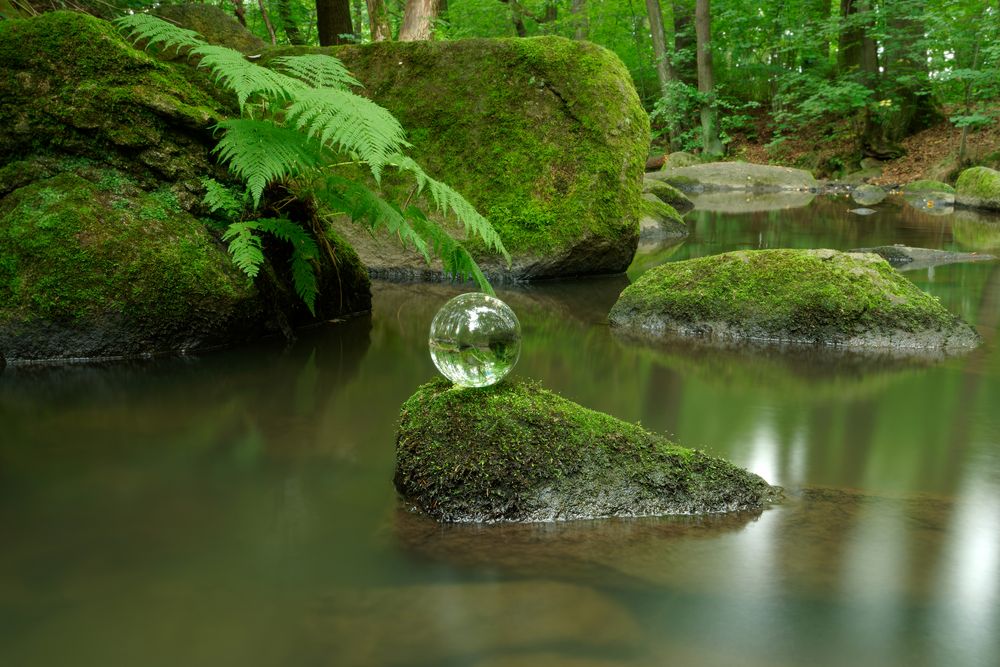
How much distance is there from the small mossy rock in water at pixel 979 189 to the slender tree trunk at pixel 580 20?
9.82 meters

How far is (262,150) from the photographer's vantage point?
4246mm

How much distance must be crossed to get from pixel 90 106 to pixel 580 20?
18.6 m

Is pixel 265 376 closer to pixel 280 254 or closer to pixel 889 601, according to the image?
pixel 280 254

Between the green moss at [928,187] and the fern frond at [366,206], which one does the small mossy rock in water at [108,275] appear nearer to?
the fern frond at [366,206]

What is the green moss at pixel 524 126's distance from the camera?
7.28 metres

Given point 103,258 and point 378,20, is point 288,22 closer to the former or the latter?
point 378,20

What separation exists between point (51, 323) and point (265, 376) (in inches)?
51.4

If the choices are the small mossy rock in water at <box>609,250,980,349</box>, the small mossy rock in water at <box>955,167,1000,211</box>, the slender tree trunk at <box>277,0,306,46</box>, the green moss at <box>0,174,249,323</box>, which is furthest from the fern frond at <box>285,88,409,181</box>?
the small mossy rock in water at <box>955,167,1000,211</box>

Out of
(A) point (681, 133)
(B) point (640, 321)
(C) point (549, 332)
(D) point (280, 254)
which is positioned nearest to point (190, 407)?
(D) point (280, 254)

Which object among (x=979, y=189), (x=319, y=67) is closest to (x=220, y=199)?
(x=319, y=67)

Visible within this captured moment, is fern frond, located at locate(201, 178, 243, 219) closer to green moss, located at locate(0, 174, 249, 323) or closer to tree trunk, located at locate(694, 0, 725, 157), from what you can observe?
green moss, located at locate(0, 174, 249, 323)

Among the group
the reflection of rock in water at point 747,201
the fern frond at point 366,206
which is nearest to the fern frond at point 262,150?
the fern frond at point 366,206

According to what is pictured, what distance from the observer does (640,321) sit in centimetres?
558

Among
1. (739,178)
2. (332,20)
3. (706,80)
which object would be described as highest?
(706,80)
